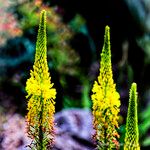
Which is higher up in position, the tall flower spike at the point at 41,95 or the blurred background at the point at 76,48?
the blurred background at the point at 76,48

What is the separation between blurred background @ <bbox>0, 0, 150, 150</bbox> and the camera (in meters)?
12.4

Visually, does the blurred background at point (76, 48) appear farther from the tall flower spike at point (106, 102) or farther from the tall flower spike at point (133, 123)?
the tall flower spike at point (133, 123)

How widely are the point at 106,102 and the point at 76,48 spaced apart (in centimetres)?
837

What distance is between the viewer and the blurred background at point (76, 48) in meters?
12.4

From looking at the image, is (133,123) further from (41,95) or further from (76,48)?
(76,48)

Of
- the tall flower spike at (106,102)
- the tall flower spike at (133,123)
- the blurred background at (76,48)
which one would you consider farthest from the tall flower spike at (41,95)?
the blurred background at (76,48)

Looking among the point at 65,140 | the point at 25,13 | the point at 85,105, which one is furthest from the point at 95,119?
the point at 25,13

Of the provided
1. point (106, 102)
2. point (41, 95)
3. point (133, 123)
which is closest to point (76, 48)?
point (41, 95)

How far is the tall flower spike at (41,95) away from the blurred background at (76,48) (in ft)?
21.8

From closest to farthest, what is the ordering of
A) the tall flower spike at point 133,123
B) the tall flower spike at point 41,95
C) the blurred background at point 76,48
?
the tall flower spike at point 133,123, the tall flower spike at point 41,95, the blurred background at point 76,48

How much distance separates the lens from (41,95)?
5.18 metres

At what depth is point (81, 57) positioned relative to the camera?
1348 cm

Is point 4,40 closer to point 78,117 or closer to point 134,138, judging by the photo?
point 78,117

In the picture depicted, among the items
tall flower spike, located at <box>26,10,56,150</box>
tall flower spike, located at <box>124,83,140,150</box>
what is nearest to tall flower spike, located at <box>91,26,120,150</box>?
tall flower spike, located at <box>124,83,140,150</box>
